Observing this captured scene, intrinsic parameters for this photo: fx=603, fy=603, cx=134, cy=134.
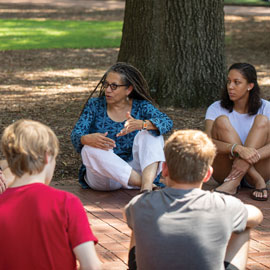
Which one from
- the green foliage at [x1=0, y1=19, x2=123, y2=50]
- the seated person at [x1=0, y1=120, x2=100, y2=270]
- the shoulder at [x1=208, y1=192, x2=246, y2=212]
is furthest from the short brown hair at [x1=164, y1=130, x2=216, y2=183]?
the green foliage at [x1=0, y1=19, x2=123, y2=50]

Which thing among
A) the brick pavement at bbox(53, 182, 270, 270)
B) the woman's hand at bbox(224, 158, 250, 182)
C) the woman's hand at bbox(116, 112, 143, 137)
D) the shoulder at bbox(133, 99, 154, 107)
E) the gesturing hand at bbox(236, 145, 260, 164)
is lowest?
the brick pavement at bbox(53, 182, 270, 270)

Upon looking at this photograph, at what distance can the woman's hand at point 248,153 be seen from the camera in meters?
4.96

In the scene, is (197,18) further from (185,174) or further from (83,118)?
(185,174)

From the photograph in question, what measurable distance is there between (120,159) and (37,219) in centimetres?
264

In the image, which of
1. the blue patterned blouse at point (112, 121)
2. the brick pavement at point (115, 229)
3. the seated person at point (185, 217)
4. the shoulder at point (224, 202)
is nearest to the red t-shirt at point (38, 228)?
the seated person at point (185, 217)

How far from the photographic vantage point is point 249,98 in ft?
17.5

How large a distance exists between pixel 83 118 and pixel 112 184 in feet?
2.03

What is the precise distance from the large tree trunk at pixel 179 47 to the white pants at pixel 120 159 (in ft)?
10.6

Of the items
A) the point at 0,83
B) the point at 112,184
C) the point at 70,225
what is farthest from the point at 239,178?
the point at 0,83

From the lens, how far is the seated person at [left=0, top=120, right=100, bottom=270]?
2.38m

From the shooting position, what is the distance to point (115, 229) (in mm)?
4359

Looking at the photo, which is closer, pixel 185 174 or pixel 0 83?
pixel 185 174

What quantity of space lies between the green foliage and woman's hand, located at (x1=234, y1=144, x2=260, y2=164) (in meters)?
10.8

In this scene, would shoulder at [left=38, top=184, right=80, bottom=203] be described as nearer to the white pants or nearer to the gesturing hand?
the white pants
